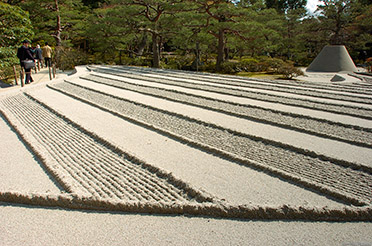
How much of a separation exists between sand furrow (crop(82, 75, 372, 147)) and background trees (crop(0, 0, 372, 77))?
722 cm

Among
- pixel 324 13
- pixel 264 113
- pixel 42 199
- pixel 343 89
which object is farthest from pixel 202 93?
pixel 324 13

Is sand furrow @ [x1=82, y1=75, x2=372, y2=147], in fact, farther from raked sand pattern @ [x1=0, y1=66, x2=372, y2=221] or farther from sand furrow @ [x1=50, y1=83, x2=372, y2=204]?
sand furrow @ [x1=50, y1=83, x2=372, y2=204]

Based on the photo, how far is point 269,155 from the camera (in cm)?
370

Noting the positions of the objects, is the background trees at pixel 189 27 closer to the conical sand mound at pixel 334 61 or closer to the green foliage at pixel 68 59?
the green foliage at pixel 68 59

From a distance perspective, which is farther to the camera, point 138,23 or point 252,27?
point 138,23

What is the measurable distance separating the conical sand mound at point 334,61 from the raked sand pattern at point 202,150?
799 centimetres

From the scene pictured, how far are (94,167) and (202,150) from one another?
4.62ft

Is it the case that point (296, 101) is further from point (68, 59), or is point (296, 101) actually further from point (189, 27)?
point (68, 59)

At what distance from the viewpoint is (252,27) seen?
1314 centimetres

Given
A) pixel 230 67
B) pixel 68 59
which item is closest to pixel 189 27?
pixel 230 67

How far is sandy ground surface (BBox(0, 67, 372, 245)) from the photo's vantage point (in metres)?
2.29

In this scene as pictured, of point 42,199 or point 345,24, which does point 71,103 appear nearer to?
point 42,199

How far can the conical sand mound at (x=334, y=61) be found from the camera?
14711mm

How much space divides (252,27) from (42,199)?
40.7 ft
